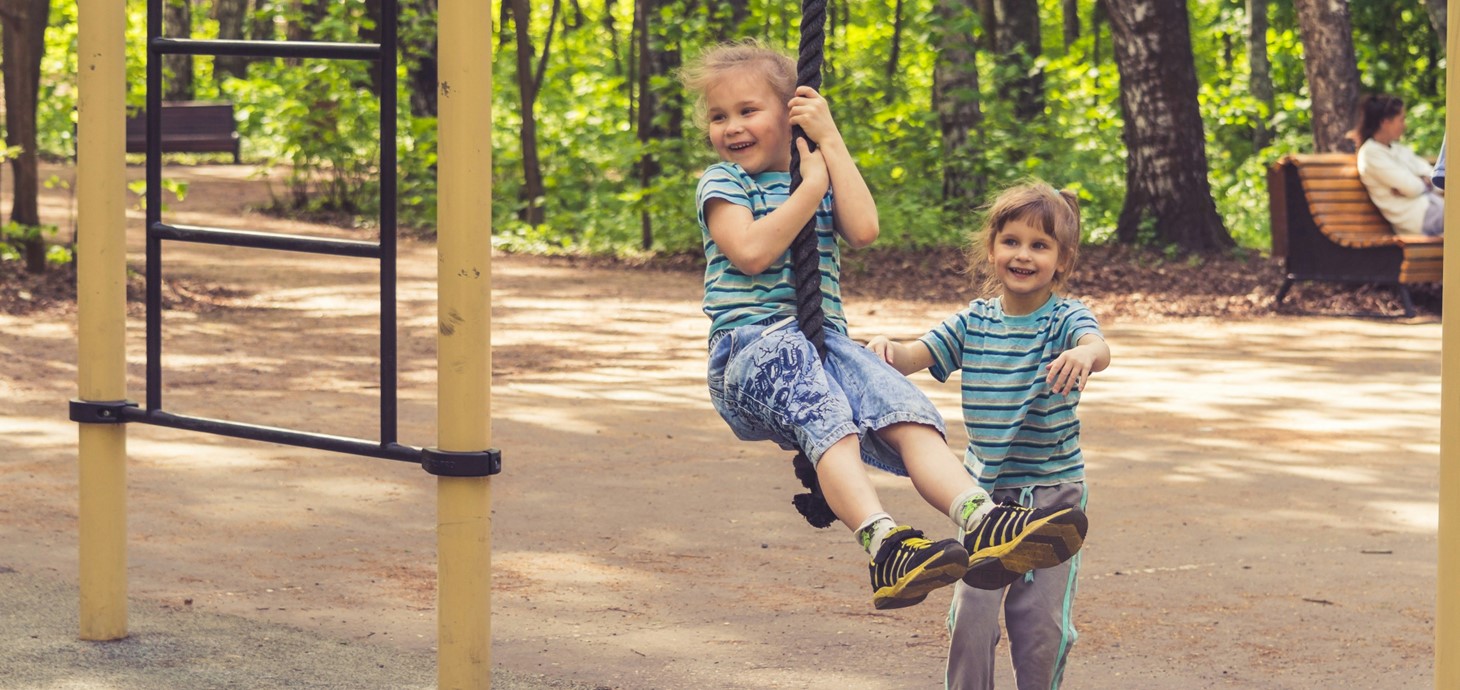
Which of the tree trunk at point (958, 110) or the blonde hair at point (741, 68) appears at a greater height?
the tree trunk at point (958, 110)

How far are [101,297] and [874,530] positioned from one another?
224 centimetres

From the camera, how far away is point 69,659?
14.1 feet

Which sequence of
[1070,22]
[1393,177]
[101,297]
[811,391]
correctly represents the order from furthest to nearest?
[1070,22] < [1393,177] < [101,297] < [811,391]

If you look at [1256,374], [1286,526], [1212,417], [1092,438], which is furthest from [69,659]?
[1256,374]

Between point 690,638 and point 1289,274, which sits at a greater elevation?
point 1289,274

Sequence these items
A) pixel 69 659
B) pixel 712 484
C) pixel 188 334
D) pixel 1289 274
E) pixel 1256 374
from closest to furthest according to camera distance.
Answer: pixel 69 659
pixel 712 484
pixel 1256 374
pixel 188 334
pixel 1289 274

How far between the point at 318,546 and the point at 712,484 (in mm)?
1609

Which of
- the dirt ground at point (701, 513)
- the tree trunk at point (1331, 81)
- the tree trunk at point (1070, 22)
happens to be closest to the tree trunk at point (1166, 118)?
the tree trunk at point (1331, 81)

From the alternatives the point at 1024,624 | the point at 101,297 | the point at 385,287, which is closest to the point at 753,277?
the point at 1024,624

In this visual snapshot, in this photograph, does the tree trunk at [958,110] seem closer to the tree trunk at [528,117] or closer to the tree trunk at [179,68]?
the tree trunk at [528,117]

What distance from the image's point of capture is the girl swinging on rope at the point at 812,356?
311 cm

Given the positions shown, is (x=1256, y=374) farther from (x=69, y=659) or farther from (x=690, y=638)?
(x=69, y=659)

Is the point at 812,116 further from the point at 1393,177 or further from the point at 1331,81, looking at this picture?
the point at 1331,81

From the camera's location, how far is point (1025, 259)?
3.44 metres
